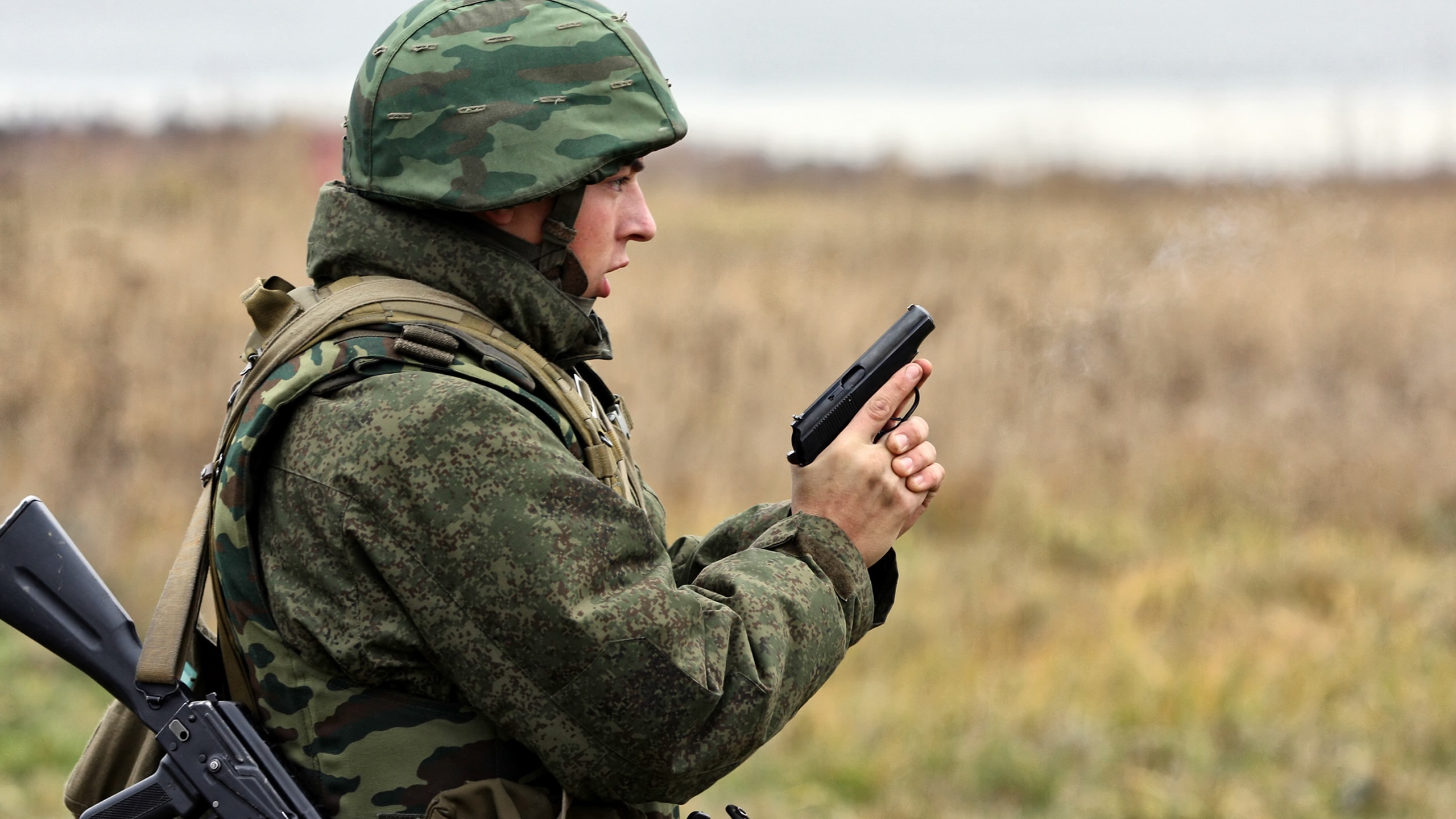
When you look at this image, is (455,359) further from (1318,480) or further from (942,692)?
(1318,480)

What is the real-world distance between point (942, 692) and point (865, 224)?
296 inches

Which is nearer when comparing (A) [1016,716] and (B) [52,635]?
(B) [52,635]

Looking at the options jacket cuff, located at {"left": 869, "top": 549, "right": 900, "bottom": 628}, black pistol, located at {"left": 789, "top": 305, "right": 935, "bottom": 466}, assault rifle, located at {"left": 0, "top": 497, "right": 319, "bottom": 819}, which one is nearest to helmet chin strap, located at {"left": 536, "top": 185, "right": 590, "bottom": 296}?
black pistol, located at {"left": 789, "top": 305, "right": 935, "bottom": 466}

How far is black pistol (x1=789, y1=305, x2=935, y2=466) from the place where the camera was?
1.85m

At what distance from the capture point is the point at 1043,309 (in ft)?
28.1

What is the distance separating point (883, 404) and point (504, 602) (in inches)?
25.4

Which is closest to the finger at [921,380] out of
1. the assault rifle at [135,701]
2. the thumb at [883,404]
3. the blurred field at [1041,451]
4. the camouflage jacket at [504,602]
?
the thumb at [883,404]

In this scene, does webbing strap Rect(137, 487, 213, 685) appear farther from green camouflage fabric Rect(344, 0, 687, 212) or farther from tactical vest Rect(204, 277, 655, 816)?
green camouflage fabric Rect(344, 0, 687, 212)

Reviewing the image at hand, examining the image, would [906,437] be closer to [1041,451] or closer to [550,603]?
[550,603]

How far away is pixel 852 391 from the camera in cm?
189

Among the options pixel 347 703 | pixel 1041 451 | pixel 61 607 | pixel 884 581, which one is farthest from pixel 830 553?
pixel 1041 451

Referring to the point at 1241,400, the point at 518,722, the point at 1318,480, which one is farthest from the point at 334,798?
the point at 1241,400

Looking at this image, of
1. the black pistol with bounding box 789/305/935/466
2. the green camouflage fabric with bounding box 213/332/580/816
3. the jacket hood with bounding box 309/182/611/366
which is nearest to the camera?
the green camouflage fabric with bounding box 213/332/580/816

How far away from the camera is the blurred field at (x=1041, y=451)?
4637mm
